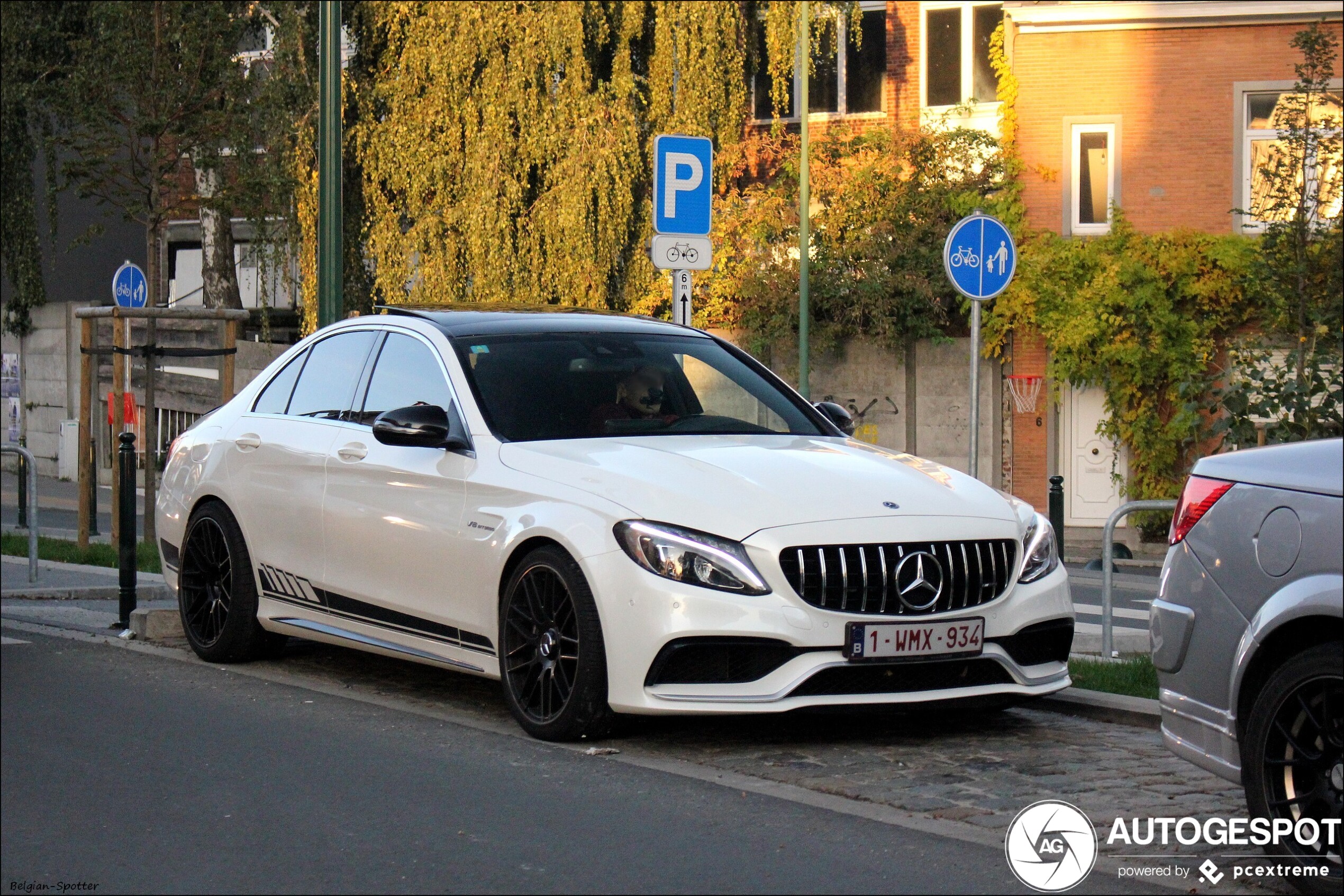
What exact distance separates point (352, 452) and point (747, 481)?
7.40 feet

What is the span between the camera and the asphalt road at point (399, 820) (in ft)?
16.1

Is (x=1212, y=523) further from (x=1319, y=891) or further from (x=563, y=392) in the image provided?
(x=563, y=392)

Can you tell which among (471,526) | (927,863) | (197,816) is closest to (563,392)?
(471,526)

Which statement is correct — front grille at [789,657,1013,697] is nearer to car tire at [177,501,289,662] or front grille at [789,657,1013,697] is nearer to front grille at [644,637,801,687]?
front grille at [644,637,801,687]

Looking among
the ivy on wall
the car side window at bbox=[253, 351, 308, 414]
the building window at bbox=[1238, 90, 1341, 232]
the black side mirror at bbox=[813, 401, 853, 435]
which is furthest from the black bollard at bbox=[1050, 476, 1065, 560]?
the ivy on wall

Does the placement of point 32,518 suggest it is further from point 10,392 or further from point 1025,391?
point 10,392

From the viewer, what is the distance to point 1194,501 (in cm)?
514

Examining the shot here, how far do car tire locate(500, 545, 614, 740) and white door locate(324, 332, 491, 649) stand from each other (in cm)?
25

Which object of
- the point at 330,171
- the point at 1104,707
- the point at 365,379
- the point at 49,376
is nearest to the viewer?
the point at 1104,707

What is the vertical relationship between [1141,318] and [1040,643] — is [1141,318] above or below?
above

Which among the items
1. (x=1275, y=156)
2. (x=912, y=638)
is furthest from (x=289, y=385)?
(x=1275, y=156)

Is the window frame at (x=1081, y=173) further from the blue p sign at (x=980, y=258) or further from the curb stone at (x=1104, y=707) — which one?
the curb stone at (x=1104, y=707)

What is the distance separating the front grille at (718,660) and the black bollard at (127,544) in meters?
4.82

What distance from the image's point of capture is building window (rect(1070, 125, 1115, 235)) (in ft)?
84.4
